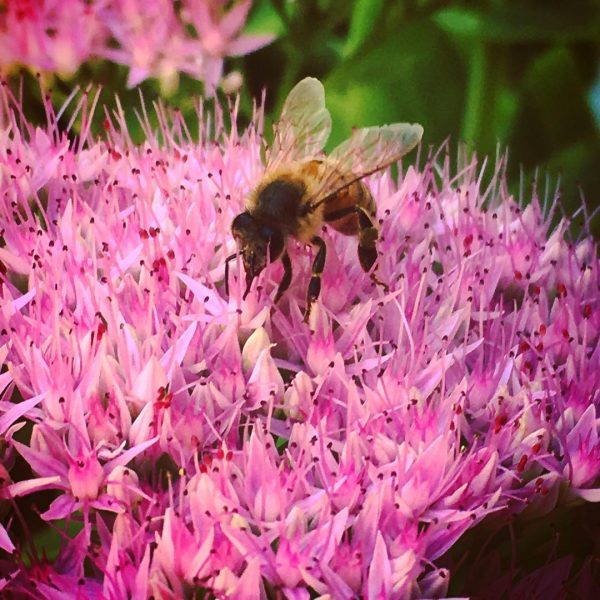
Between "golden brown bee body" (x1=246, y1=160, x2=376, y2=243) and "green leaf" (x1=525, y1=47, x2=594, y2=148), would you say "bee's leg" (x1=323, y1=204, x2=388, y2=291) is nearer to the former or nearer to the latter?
"golden brown bee body" (x1=246, y1=160, x2=376, y2=243)

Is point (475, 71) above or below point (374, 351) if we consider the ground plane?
above

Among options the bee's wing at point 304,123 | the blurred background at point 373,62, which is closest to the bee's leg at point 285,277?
the bee's wing at point 304,123

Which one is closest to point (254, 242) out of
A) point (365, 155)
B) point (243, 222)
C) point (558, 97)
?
point (243, 222)

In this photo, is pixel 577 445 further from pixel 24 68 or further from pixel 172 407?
pixel 24 68

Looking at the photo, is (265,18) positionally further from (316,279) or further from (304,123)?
(316,279)

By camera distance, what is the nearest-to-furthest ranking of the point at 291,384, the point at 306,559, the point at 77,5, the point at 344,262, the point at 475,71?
the point at 306,559 → the point at 291,384 → the point at 344,262 → the point at 77,5 → the point at 475,71

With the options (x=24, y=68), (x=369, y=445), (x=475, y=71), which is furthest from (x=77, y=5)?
(x=369, y=445)
